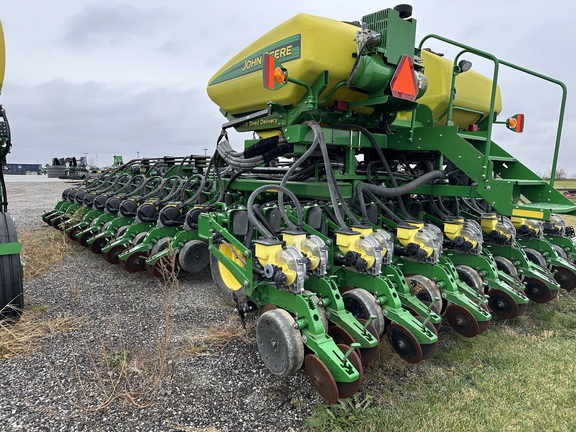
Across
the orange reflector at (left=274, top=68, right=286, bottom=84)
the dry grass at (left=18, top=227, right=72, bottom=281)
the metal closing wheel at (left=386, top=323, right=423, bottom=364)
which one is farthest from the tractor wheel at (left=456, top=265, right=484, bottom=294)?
the dry grass at (left=18, top=227, right=72, bottom=281)

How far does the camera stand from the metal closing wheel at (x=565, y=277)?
5004 millimetres

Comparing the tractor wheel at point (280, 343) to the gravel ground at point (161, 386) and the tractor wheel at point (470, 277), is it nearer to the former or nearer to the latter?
the gravel ground at point (161, 386)

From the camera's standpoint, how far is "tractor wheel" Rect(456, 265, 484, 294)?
157 inches

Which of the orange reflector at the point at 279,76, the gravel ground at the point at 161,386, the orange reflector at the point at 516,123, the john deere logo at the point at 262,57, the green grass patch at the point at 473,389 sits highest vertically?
the john deere logo at the point at 262,57

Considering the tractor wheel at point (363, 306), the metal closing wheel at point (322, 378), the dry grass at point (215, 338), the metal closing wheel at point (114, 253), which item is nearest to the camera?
the metal closing wheel at point (322, 378)

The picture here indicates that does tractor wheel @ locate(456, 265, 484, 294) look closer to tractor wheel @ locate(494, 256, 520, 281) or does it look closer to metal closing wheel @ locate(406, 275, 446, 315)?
metal closing wheel @ locate(406, 275, 446, 315)

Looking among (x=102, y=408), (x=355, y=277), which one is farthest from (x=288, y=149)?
(x=102, y=408)

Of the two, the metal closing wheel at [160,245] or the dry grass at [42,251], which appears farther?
the dry grass at [42,251]

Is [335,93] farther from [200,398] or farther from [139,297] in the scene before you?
[139,297]

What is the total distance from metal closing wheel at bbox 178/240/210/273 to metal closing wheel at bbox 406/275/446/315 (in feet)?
8.77

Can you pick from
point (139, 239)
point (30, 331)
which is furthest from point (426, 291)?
point (139, 239)

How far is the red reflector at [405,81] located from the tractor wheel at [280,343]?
228cm

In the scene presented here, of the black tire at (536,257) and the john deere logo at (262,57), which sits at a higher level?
the john deere logo at (262,57)

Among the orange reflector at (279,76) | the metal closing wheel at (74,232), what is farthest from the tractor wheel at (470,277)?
the metal closing wheel at (74,232)
